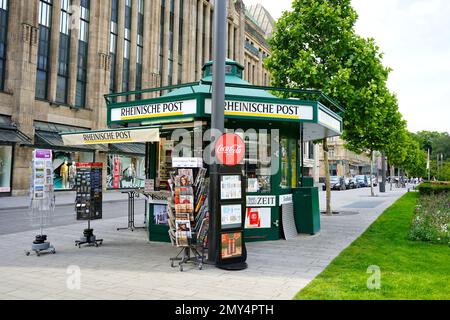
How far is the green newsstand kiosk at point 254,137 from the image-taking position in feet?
29.7

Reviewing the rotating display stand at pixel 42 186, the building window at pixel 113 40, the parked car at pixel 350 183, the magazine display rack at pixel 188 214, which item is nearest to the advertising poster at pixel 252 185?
the magazine display rack at pixel 188 214

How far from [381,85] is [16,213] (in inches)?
656

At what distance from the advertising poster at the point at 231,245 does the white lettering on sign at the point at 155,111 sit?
2932 millimetres

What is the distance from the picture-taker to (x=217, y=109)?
7.42 metres

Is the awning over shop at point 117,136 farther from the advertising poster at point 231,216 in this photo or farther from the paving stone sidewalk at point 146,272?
the paving stone sidewalk at point 146,272

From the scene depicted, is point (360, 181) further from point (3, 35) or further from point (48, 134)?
point (3, 35)

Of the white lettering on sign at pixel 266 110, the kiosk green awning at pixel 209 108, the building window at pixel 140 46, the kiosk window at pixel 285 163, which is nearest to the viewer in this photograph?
the kiosk green awning at pixel 209 108

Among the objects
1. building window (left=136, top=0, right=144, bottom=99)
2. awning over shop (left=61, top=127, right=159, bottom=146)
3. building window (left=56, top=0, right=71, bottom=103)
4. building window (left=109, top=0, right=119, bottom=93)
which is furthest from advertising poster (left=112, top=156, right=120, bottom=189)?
awning over shop (left=61, top=127, right=159, bottom=146)

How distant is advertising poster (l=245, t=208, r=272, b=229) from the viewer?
32.8 ft

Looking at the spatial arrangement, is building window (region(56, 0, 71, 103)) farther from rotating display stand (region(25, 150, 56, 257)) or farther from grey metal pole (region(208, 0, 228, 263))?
grey metal pole (region(208, 0, 228, 263))

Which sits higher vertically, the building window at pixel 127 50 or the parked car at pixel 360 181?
the building window at pixel 127 50

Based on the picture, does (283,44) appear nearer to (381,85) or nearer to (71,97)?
(381,85)

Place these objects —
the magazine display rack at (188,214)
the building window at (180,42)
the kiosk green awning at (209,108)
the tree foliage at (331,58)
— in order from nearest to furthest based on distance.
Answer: the magazine display rack at (188,214) < the kiosk green awning at (209,108) < the tree foliage at (331,58) < the building window at (180,42)

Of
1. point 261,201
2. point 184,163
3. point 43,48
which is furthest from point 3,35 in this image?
point 184,163
